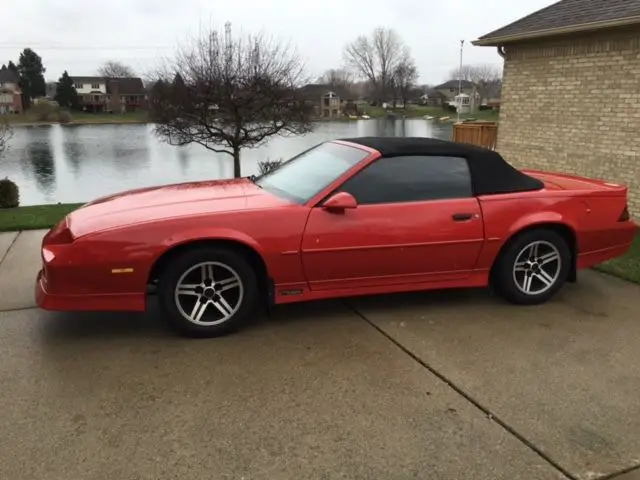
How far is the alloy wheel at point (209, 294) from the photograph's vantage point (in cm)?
395

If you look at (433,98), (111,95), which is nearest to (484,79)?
(433,98)

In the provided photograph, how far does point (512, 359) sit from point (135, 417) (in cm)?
236

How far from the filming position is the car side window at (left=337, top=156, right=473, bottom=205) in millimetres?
4309

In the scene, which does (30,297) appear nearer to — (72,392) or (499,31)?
(72,392)

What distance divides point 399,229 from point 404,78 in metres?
110

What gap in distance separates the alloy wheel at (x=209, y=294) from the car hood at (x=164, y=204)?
1.38 feet

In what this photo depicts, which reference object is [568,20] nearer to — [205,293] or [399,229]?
[399,229]

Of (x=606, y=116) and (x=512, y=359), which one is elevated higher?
(x=606, y=116)

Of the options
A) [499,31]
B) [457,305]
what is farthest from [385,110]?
[457,305]

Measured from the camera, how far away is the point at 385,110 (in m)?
98.6

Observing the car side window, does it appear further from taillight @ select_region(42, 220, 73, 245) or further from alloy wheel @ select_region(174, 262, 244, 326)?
taillight @ select_region(42, 220, 73, 245)

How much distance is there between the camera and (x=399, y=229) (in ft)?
14.0

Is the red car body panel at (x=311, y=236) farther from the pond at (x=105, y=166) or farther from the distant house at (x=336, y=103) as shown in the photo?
the distant house at (x=336, y=103)

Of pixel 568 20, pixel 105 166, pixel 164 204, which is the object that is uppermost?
pixel 568 20
